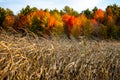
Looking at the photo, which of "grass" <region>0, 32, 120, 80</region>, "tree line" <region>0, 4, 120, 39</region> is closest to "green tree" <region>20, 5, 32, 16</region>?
"tree line" <region>0, 4, 120, 39</region>

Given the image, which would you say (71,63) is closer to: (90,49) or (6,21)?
(90,49)

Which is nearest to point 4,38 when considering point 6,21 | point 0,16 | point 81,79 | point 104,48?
point 81,79

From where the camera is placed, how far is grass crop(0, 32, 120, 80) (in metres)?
5.10

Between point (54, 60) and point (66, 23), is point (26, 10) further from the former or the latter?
point (54, 60)

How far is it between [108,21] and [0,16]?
46.4 feet

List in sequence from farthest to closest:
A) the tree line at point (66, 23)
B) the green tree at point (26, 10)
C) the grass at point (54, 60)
→ 1. the green tree at point (26, 10)
2. the tree line at point (66, 23)
3. the grass at point (54, 60)

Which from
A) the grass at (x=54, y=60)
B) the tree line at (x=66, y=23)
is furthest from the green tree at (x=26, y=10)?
the grass at (x=54, y=60)

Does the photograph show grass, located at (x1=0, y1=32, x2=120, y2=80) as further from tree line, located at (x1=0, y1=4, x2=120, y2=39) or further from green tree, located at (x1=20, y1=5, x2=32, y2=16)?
green tree, located at (x1=20, y1=5, x2=32, y2=16)

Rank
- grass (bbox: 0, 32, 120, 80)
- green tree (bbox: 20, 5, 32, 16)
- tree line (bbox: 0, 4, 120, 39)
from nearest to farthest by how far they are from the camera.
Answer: grass (bbox: 0, 32, 120, 80) → tree line (bbox: 0, 4, 120, 39) → green tree (bbox: 20, 5, 32, 16)

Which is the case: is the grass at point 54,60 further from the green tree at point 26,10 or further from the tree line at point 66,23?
the green tree at point 26,10

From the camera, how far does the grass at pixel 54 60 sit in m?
5.10

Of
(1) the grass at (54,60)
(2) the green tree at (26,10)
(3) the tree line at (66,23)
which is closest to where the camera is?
(1) the grass at (54,60)

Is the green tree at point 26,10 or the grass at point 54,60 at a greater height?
the green tree at point 26,10

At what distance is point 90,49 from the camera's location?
22.9ft
